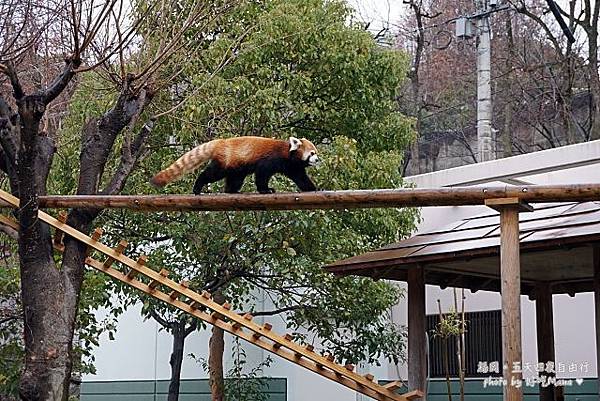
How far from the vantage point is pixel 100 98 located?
9938 mm

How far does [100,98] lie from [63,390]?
13.7 ft

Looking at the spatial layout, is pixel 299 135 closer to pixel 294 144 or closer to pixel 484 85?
pixel 294 144

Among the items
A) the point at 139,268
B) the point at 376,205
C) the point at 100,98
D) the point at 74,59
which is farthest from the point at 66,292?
the point at 100,98

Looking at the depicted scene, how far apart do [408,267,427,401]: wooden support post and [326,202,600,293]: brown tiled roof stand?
12 centimetres

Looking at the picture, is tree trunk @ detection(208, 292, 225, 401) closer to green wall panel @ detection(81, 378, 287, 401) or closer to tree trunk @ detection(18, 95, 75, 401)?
green wall panel @ detection(81, 378, 287, 401)

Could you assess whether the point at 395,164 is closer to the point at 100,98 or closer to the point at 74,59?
the point at 100,98

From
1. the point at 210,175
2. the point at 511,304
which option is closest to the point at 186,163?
the point at 210,175

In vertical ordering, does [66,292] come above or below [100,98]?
below

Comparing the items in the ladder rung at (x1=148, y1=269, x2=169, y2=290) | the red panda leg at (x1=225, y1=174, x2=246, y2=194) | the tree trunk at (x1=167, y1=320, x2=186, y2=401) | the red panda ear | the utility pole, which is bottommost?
the tree trunk at (x1=167, y1=320, x2=186, y2=401)

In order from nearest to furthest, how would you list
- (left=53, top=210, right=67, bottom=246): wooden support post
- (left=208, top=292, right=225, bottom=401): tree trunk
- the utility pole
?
(left=53, top=210, right=67, bottom=246): wooden support post
(left=208, top=292, right=225, bottom=401): tree trunk
the utility pole

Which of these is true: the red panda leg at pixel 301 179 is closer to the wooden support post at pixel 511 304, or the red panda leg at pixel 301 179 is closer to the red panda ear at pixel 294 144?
the red panda ear at pixel 294 144

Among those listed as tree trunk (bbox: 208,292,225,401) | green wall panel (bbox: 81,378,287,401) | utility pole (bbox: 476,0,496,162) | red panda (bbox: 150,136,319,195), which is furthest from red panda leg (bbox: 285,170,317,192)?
utility pole (bbox: 476,0,496,162)

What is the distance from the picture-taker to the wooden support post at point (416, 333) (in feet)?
23.6

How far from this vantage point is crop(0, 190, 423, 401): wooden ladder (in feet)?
22.2
